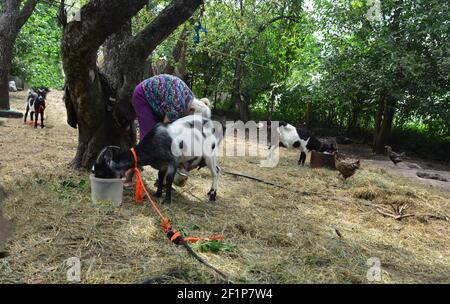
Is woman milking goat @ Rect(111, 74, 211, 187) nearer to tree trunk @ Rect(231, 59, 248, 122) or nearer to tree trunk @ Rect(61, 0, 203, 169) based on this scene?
tree trunk @ Rect(61, 0, 203, 169)

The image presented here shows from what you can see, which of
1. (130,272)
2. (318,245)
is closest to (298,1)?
(318,245)

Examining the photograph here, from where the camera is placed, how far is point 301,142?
9047mm

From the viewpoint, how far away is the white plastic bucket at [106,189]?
4145 millimetres

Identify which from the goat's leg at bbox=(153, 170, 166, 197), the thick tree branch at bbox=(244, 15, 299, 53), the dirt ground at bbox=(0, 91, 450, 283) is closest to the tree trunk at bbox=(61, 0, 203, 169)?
the dirt ground at bbox=(0, 91, 450, 283)

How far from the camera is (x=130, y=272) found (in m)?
2.78

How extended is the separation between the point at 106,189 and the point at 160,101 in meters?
1.27

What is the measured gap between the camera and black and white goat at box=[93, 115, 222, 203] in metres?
4.31

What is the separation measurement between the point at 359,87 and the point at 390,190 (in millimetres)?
4474

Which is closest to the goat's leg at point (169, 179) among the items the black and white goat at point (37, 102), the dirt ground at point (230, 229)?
the dirt ground at point (230, 229)

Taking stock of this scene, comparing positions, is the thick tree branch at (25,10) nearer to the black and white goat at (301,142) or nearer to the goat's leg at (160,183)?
the black and white goat at (301,142)

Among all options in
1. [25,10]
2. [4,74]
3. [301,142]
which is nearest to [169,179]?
[301,142]

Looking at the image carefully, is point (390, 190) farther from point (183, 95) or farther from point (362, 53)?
point (362, 53)

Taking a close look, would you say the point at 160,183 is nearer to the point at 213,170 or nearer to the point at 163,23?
the point at 213,170

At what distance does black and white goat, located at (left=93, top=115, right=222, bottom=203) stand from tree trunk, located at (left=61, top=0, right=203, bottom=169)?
35.9 inches
